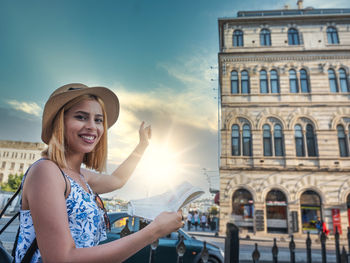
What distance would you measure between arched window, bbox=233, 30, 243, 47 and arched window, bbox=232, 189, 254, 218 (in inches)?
438

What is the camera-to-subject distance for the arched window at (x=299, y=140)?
15430mm

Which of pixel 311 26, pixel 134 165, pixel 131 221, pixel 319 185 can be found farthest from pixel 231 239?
pixel 311 26

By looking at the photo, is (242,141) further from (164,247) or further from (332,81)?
(164,247)

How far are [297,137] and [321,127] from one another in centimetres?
167

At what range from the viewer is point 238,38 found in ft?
59.5

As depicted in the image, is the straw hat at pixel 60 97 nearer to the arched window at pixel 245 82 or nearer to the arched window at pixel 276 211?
the arched window at pixel 276 211

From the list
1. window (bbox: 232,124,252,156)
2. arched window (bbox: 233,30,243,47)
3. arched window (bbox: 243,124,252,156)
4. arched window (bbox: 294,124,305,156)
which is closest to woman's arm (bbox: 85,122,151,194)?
window (bbox: 232,124,252,156)

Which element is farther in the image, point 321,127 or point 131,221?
point 321,127

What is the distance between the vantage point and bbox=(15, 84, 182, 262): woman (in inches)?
36.3

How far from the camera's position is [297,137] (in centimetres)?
1563

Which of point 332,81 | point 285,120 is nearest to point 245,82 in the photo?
point 285,120

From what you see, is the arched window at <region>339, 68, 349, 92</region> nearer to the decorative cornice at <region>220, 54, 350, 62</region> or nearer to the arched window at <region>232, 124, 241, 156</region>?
the decorative cornice at <region>220, 54, 350, 62</region>

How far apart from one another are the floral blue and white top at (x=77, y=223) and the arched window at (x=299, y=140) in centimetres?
1666

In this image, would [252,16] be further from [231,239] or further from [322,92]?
[231,239]
